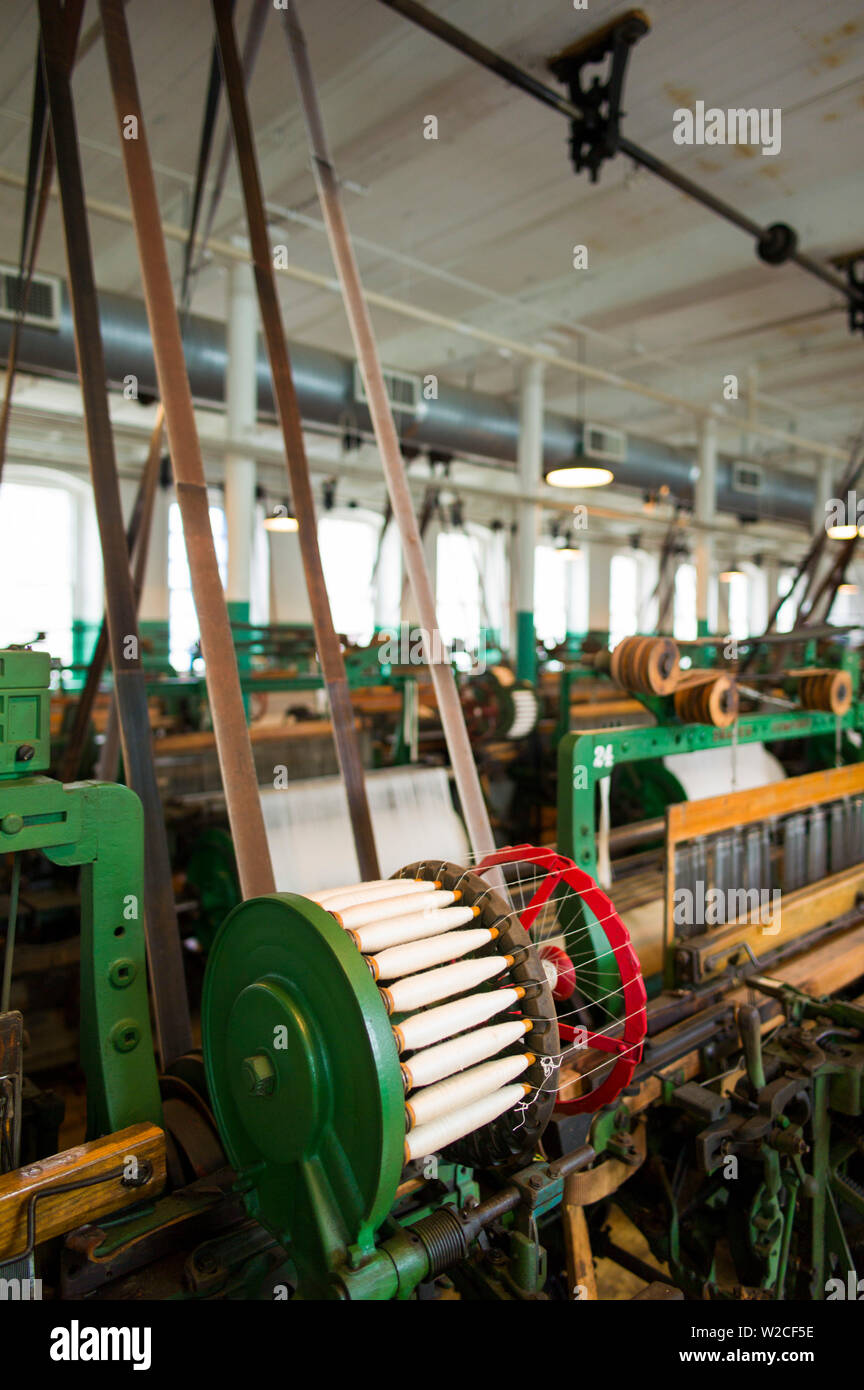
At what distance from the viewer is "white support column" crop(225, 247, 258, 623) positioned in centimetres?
609

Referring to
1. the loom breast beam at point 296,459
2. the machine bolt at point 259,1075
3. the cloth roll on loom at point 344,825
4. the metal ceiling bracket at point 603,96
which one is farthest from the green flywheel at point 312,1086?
the metal ceiling bracket at point 603,96

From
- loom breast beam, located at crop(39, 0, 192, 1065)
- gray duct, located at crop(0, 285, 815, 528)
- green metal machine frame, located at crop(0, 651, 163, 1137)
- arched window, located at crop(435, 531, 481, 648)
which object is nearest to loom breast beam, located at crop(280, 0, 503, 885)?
loom breast beam, located at crop(39, 0, 192, 1065)

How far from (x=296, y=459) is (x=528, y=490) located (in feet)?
20.2

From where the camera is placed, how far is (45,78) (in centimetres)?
190

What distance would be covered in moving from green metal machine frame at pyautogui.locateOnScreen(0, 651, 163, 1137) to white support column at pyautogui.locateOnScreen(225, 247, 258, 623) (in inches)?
195

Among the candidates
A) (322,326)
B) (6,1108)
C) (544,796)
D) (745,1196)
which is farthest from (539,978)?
(322,326)

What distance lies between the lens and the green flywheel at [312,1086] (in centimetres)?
106

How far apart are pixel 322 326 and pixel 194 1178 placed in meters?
8.32

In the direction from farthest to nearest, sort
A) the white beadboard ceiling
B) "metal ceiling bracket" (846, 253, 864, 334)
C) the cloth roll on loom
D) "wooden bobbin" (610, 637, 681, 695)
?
"metal ceiling bracket" (846, 253, 864, 334) < the white beadboard ceiling < the cloth roll on loom < "wooden bobbin" (610, 637, 681, 695)

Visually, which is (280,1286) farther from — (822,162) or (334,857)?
(822,162)

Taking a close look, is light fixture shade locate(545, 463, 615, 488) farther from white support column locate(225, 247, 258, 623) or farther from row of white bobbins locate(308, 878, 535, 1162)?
row of white bobbins locate(308, 878, 535, 1162)

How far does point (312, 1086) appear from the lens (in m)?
1.10

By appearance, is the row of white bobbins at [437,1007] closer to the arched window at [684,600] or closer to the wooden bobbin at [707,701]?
the wooden bobbin at [707,701]

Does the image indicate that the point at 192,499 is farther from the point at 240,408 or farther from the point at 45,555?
the point at 45,555
